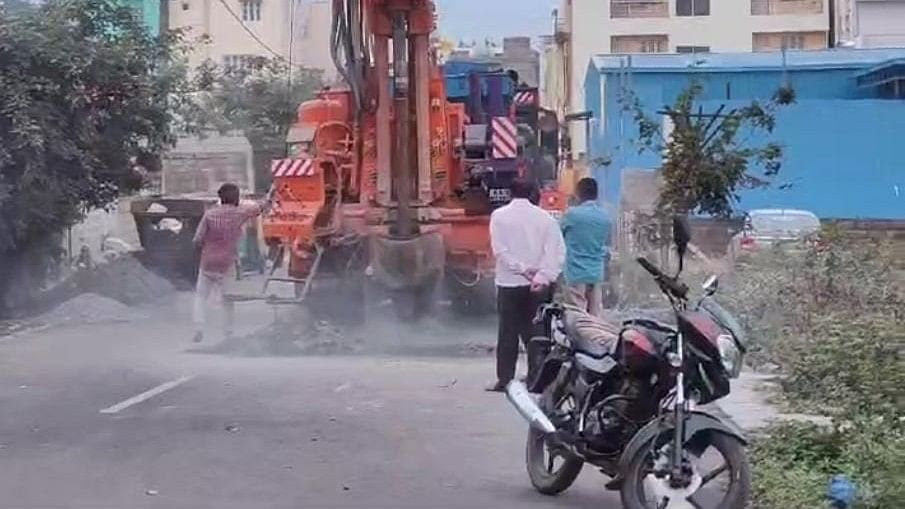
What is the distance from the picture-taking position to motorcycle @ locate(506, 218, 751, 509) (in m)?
8.16

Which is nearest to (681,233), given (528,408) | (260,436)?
(528,408)

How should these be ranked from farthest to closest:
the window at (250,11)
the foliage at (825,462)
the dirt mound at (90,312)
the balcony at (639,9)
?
the balcony at (639,9) → the window at (250,11) → the dirt mound at (90,312) → the foliage at (825,462)

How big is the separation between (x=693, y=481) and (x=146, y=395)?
21.7 ft

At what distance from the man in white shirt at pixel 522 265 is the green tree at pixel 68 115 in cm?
887

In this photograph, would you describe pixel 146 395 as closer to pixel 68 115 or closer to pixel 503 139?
pixel 503 139

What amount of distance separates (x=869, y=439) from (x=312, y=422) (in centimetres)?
424

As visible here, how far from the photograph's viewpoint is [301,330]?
57.6 feet

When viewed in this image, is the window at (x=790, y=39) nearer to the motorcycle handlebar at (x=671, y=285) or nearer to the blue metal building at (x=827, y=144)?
the blue metal building at (x=827, y=144)

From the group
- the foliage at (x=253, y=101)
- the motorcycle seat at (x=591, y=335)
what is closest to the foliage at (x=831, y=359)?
the motorcycle seat at (x=591, y=335)

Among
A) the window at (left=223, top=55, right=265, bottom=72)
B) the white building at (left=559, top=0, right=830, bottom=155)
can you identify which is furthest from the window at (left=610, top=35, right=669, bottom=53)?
the window at (left=223, top=55, right=265, bottom=72)

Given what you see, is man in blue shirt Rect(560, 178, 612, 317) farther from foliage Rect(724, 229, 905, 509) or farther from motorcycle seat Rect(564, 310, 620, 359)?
motorcycle seat Rect(564, 310, 620, 359)

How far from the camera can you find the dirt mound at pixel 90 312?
870 inches

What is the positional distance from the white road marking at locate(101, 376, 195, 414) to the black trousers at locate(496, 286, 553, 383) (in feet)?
9.15

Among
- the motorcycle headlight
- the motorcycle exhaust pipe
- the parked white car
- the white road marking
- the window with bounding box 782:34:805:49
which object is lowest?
the white road marking
